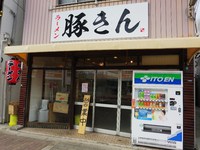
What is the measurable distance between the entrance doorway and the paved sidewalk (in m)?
1.07

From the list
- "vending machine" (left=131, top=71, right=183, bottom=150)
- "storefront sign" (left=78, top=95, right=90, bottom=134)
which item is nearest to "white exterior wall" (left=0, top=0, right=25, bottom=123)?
"storefront sign" (left=78, top=95, right=90, bottom=134)

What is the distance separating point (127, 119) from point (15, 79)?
4.48 metres

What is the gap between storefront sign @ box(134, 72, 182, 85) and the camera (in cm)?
522

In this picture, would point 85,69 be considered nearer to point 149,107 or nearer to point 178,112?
point 149,107

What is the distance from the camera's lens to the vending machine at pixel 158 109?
5.13 metres

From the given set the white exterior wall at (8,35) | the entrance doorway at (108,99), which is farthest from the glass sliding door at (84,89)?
the white exterior wall at (8,35)

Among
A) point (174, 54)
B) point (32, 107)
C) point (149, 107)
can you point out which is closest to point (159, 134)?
point (149, 107)

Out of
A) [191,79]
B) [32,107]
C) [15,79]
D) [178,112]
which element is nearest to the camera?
[178,112]

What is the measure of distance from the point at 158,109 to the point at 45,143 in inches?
142

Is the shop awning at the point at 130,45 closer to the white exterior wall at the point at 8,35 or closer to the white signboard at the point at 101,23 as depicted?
the white signboard at the point at 101,23

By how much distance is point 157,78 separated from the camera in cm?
540

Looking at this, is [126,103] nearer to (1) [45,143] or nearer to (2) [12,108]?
(1) [45,143]

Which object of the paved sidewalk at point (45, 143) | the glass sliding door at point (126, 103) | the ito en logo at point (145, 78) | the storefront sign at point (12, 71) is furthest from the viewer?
the storefront sign at point (12, 71)

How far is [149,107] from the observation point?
5.43 metres
